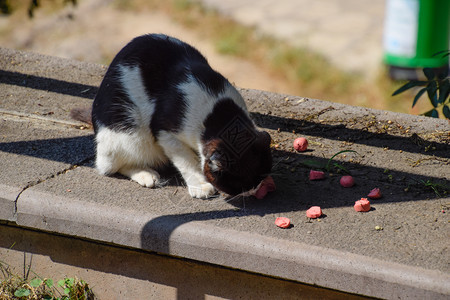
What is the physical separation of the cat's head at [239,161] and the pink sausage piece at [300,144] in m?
0.55

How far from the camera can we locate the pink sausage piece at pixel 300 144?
3.29m

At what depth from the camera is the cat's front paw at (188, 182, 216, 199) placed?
2.91 meters

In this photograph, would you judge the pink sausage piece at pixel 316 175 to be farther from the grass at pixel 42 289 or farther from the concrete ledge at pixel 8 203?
the concrete ledge at pixel 8 203

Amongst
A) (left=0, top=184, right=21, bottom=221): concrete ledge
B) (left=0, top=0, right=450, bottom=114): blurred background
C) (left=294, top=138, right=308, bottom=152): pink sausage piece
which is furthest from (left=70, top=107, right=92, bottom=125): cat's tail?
(left=0, top=0, right=450, bottom=114): blurred background

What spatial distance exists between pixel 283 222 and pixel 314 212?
166 millimetres

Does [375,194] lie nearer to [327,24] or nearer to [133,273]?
[133,273]

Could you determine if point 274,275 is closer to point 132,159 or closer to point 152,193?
point 152,193

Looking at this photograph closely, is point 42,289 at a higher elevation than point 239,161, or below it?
below

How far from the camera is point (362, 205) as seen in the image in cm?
271

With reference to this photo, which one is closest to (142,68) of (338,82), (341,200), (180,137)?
(180,137)

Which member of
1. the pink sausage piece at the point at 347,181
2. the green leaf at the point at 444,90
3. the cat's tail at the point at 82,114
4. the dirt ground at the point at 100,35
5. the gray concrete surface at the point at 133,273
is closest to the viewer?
the gray concrete surface at the point at 133,273

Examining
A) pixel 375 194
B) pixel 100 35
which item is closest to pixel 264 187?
pixel 375 194

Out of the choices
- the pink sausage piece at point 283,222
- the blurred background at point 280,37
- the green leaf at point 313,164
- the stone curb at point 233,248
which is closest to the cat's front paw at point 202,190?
the stone curb at point 233,248

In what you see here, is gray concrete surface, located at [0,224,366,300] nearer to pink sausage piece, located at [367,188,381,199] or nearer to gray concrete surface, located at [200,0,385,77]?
pink sausage piece, located at [367,188,381,199]
